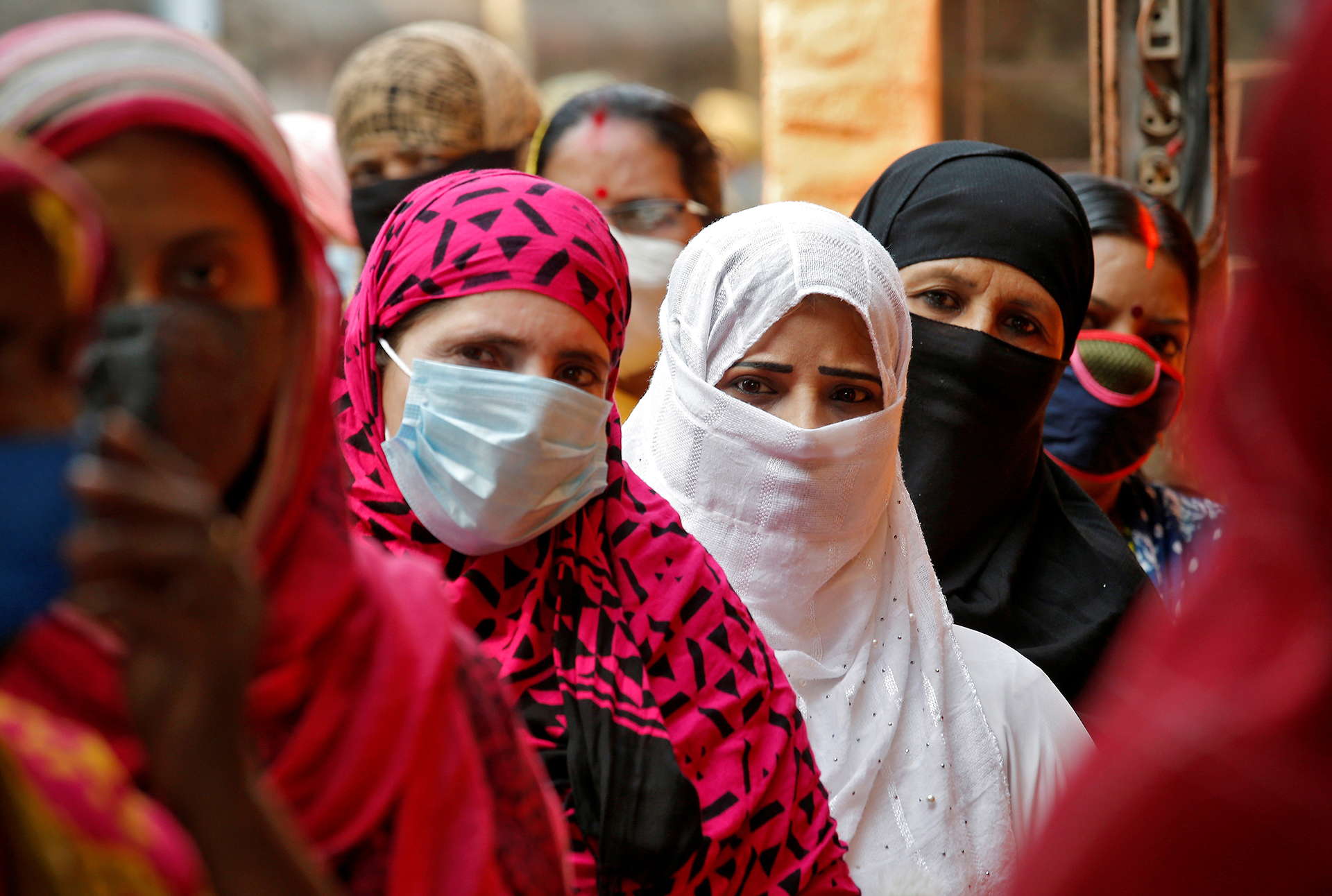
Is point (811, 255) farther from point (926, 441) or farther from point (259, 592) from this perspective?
point (259, 592)

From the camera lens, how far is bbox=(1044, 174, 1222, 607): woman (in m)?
3.17

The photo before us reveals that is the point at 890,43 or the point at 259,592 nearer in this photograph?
the point at 259,592

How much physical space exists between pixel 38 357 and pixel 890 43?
4.51 m

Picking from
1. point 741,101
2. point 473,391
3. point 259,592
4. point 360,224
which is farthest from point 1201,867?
point 741,101

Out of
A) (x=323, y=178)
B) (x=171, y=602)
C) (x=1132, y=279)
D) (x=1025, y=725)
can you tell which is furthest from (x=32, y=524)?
(x=323, y=178)

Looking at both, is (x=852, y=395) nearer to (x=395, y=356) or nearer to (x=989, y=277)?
(x=989, y=277)

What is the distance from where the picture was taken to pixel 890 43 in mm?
4906

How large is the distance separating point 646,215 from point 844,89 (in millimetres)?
1697

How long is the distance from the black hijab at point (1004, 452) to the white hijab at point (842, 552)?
0.32 m

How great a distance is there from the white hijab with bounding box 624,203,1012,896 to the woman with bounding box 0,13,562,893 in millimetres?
1093

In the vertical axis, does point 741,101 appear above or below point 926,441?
above

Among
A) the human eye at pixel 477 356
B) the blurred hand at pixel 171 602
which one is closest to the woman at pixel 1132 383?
the human eye at pixel 477 356

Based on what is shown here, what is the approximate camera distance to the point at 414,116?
3.68 metres

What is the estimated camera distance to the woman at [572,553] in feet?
5.65
